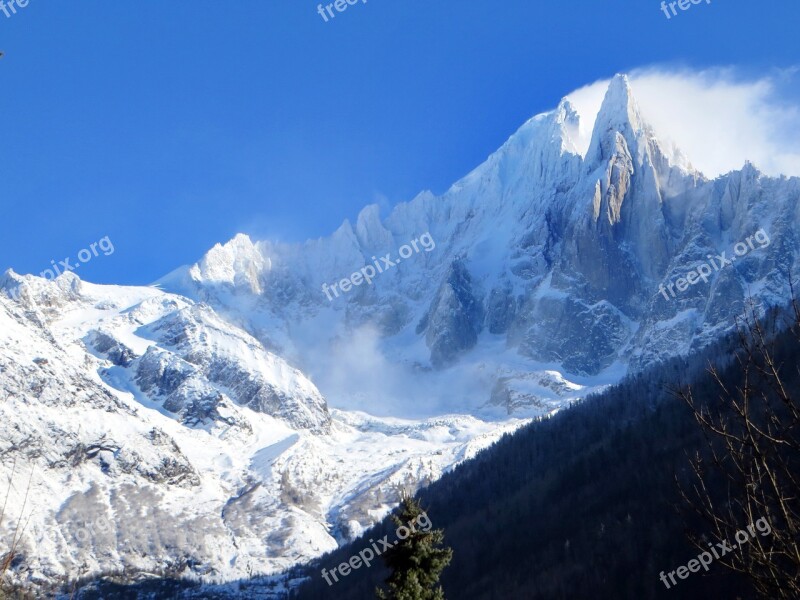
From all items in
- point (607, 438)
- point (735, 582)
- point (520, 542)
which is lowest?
point (735, 582)

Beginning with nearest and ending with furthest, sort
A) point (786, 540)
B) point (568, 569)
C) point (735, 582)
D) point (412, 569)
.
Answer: point (786, 540), point (412, 569), point (735, 582), point (568, 569)

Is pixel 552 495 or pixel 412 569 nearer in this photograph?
pixel 412 569

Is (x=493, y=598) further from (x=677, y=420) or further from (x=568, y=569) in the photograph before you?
(x=677, y=420)

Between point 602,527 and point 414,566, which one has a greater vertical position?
point 602,527

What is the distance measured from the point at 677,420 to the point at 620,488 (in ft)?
79.3

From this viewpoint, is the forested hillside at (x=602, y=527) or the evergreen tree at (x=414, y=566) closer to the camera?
the evergreen tree at (x=414, y=566)

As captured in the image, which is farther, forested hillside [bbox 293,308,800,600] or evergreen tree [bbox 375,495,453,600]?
forested hillside [bbox 293,308,800,600]

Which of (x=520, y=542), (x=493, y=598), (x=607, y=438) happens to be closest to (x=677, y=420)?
(x=607, y=438)

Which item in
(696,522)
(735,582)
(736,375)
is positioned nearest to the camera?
(735,582)

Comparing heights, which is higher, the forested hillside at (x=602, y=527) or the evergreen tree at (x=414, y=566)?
the forested hillside at (x=602, y=527)

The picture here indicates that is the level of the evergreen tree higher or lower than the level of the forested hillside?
lower

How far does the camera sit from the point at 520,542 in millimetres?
169250

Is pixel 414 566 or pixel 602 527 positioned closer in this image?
pixel 414 566

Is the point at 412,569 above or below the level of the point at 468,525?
below
